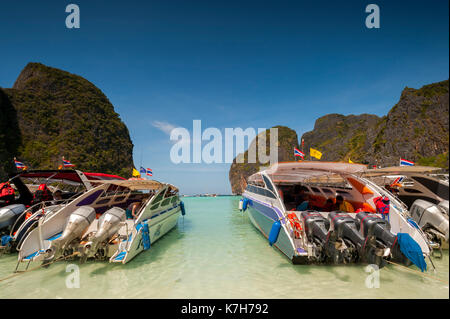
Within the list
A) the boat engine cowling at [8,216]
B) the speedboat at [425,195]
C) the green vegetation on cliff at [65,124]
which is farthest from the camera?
the green vegetation on cliff at [65,124]

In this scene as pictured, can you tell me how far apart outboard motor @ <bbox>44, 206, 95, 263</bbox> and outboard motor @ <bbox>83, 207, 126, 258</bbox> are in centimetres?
33

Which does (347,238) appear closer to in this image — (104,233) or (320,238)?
(320,238)

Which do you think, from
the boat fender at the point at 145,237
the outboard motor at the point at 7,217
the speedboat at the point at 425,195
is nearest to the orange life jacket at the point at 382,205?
the speedboat at the point at 425,195

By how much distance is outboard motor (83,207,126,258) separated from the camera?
4723 mm

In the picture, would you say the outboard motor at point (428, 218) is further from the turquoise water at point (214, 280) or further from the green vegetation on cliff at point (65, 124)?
the green vegetation on cliff at point (65, 124)

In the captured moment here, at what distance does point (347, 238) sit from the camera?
4250 millimetres

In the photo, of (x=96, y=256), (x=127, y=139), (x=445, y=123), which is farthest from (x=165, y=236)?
(x=127, y=139)

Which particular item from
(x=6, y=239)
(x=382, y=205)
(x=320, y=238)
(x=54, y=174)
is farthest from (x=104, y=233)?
(x=382, y=205)

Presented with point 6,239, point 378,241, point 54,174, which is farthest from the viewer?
point 54,174

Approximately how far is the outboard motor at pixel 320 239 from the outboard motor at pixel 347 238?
0.46 feet

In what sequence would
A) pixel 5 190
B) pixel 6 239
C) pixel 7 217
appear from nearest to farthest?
pixel 6 239
pixel 7 217
pixel 5 190

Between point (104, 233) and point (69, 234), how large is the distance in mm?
714

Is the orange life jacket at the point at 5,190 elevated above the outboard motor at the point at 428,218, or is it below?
above

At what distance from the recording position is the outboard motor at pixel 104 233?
4723 mm
